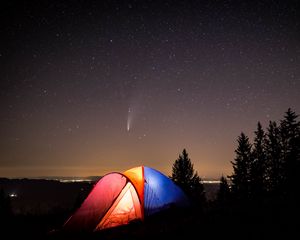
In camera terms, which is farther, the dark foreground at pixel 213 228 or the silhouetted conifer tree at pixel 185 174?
the silhouetted conifer tree at pixel 185 174

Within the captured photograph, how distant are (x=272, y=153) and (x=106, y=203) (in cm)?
2509

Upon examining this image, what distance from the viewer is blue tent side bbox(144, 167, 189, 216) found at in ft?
32.2

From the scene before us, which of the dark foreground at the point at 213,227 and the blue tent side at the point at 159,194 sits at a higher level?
the blue tent side at the point at 159,194

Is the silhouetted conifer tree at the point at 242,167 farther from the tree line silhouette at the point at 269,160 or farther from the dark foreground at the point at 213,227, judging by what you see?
the dark foreground at the point at 213,227

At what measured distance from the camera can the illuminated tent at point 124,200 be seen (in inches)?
371

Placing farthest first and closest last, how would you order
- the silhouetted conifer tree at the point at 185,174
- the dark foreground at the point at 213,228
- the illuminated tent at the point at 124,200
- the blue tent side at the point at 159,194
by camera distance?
the silhouetted conifer tree at the point at 185,174, the blue tent side at the point at 159,194, the illuminated tent at the point at 124,200, the dark foreground at the point at 213,228

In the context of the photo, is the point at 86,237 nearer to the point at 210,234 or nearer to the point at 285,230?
the point at 210,234

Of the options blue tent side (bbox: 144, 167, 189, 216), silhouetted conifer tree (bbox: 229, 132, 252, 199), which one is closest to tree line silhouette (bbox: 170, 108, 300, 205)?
silhouetted conifer tree (bbox: 229, 132, 252, 199)

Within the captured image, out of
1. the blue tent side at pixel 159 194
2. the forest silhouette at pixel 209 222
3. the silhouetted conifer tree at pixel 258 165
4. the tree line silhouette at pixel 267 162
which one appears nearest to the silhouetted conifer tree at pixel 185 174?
the tree line silhouette at pixel 267 162

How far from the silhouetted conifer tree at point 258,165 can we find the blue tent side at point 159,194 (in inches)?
820

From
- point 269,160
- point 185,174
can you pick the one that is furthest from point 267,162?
point 185,174

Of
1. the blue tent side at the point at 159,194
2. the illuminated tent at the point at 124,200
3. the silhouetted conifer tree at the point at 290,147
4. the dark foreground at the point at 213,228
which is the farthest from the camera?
the silhouetted conifer tree at the point at 290,147

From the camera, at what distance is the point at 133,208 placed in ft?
32.7

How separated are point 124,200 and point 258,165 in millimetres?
24813
